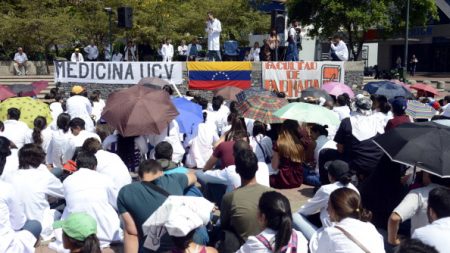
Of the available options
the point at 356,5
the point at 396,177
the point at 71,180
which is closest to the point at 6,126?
the point at 71,180

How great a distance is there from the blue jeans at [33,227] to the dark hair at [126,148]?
230 cm

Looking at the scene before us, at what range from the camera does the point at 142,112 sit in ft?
25.5

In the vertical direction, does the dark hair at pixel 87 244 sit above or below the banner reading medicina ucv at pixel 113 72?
below

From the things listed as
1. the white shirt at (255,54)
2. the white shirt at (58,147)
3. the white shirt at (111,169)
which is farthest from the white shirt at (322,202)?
the white shirt at (255,54)

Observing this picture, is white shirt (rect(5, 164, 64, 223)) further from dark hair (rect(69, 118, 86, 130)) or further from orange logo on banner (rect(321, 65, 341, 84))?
orange logo on banner (rect(321, 65, 341, 84))

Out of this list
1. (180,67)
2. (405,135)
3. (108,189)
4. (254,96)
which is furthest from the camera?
(180,67)

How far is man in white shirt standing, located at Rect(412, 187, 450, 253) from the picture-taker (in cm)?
370

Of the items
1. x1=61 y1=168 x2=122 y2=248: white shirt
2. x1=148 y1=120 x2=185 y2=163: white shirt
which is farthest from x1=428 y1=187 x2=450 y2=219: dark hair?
x1=148 y1=120 x2=185 y2=163: white shirt

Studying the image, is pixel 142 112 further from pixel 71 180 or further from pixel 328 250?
pixel 328 250

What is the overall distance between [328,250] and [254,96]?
5.43 m

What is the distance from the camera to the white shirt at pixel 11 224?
16.2ft

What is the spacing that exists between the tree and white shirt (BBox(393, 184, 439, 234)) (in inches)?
→ 986

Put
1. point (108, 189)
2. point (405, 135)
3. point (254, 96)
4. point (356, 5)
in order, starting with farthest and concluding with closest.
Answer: point (356, 5)
point (254, 96)
point (108, 189)
point (405, 135)

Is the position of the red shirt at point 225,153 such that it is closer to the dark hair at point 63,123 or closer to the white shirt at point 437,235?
the dark hair at point 63,123
